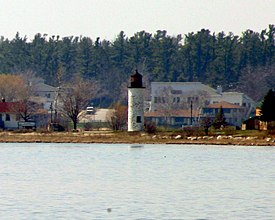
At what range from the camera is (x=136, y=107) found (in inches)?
3568

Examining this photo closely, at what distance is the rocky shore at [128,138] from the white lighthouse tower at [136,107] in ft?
5.87

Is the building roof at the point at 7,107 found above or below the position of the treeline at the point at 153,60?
below

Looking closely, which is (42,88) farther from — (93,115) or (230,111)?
(230,111)

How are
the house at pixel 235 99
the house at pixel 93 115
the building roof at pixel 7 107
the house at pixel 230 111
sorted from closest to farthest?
1. the building roof at pixel 7 107
2. the house at pixel 93 115
3. the house at pixel 230 111
4. the house at pixel 235 99

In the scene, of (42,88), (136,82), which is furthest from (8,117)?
(42,88)

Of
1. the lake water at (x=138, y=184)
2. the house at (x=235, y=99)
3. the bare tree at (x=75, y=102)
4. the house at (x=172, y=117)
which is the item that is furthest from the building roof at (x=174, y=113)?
the lake water at (x=138, y=184)

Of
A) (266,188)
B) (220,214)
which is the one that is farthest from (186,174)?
(220,214)

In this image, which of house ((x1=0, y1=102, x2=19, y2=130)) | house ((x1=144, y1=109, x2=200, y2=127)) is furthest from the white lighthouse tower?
house ((x1=144, y1=109, x2=200, y2=127))

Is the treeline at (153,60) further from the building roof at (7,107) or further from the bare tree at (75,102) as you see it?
the building roof at (7,107)

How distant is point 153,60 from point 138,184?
402ft

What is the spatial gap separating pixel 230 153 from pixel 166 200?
31.8 meters

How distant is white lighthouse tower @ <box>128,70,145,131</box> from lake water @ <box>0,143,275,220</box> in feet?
59.4

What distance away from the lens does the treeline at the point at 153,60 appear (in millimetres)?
161875

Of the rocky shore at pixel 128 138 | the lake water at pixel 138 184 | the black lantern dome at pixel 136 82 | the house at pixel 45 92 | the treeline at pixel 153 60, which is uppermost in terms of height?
the treeline at pixel 153 60
